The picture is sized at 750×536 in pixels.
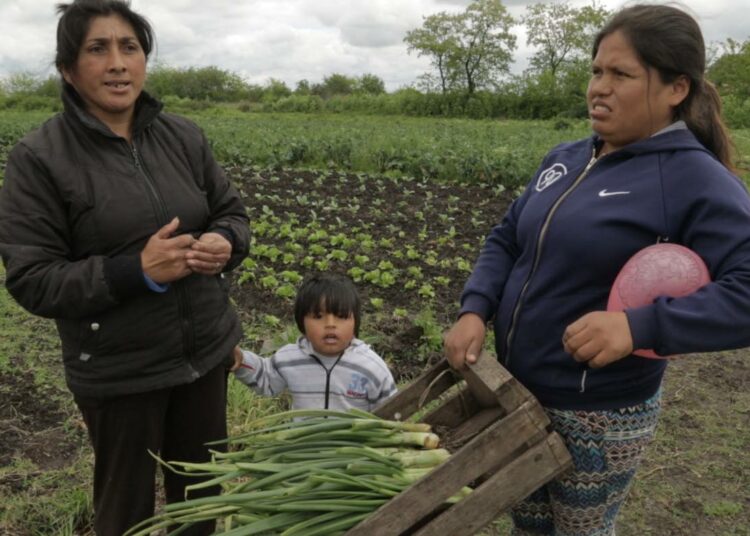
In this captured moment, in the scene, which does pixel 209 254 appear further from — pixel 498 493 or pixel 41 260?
pixel 498 493

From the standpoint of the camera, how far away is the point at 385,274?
6.26 metres

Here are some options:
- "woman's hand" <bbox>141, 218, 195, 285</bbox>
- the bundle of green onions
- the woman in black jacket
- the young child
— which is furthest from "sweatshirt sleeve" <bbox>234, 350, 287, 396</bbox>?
the bundle of green onions

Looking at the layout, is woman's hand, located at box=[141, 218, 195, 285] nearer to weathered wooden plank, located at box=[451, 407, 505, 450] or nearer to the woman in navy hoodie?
the woman in navy hoodie

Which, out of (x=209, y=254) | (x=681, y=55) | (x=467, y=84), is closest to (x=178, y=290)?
(x=209, y=254)

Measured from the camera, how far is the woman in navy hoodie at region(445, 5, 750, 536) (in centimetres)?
156

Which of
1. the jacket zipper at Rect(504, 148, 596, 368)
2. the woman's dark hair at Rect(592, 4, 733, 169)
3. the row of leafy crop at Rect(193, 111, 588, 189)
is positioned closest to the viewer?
the woman's dark hair at Rect(592, 4, 733, 169)

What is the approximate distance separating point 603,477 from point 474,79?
182 feet

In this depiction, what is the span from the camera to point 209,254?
2.15 meters

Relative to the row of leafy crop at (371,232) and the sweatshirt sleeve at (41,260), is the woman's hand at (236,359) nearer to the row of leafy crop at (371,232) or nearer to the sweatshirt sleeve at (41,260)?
the sweatshirt sleeve at (41,260)

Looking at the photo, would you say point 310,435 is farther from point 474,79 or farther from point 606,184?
point 474,79

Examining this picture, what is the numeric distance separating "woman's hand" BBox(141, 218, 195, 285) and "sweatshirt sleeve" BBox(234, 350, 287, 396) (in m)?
0.62

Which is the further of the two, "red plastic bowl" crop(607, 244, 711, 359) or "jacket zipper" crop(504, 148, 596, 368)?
"jacket zipper" crop(504, 148, 596, 368)

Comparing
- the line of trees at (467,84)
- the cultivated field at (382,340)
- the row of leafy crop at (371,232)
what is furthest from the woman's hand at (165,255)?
the line of trees at (467,84)

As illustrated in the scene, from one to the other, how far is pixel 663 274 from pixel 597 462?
63 centimetres
